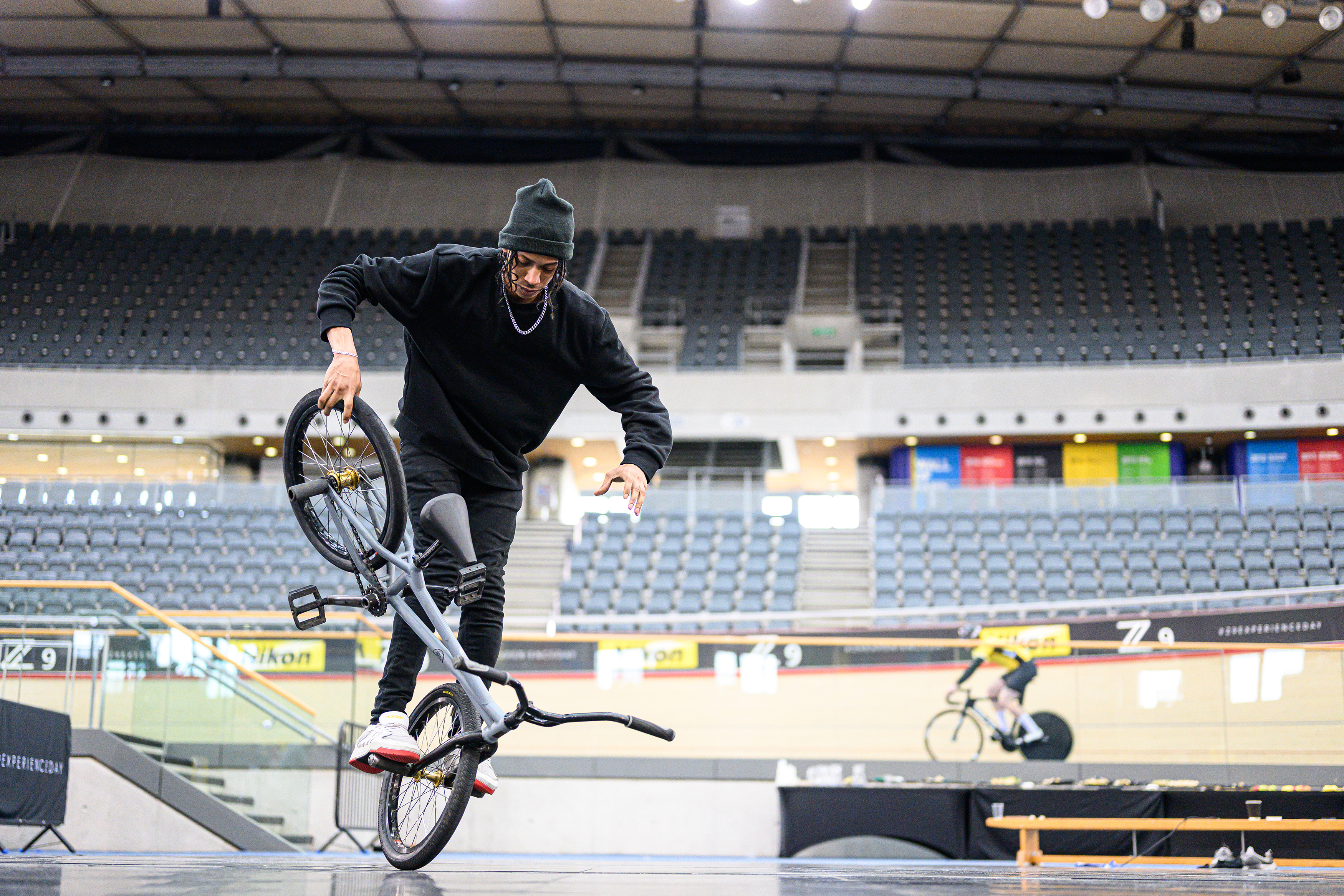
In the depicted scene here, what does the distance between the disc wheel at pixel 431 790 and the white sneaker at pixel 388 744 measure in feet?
0.32

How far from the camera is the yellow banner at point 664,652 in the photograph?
948 centimetres

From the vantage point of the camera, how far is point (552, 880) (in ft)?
8.43

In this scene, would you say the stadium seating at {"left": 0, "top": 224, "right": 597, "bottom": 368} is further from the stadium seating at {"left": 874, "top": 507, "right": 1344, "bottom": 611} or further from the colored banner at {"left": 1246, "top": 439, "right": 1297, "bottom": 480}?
the colored banner at {"left": 1246, "top": 439, "right": 1297, "bottom": 480}

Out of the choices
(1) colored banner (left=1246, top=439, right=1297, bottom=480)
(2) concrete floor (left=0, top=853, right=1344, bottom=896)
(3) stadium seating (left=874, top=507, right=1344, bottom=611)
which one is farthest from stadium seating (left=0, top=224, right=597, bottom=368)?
(2) concrete floor (left=0, top=853, right=1344, bottom=896)

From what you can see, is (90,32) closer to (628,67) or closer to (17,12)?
(17,12)

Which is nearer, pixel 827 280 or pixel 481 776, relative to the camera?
pixel 481 776

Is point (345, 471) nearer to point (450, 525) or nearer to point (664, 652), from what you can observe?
point (450, 525)

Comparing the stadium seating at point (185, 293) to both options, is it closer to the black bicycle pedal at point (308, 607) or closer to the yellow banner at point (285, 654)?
the yellow banner at point (285, 654)

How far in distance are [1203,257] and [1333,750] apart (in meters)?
16.6

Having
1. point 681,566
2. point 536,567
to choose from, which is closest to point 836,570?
point 681,566

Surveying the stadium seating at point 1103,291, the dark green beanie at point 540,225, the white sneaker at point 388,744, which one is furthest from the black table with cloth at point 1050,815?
the stadium seating at point 1103,291

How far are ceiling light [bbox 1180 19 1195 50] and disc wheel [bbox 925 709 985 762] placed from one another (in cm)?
1392

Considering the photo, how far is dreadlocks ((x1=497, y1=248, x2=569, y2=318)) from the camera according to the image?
2.86 m

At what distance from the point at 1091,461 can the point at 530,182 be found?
1245cm
